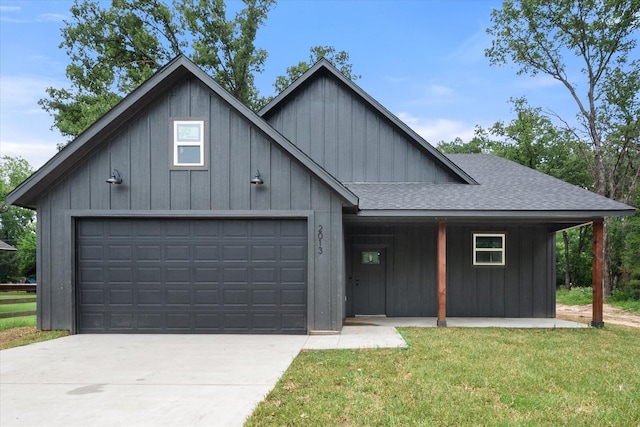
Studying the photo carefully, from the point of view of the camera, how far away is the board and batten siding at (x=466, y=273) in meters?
11.8

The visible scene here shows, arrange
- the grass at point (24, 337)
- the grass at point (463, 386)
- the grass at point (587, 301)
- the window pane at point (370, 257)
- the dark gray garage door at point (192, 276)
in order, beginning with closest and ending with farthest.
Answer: the grass at point (463, 386)
the grass at point (24, 337)
the dark gray garage door at point (192, 276)
the window pane at point (370, 257)
the grass at point (587, 301)

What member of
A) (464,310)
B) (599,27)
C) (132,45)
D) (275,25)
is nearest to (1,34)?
(132,45)

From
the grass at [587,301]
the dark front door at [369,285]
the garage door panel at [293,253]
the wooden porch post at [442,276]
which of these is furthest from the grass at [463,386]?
the grass at [587,301]

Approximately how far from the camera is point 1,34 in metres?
24.3

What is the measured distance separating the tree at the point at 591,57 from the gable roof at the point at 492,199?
40.9ft

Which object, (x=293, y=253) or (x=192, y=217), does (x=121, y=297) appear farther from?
(x=293, y=253)

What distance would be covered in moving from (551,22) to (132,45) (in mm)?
22314

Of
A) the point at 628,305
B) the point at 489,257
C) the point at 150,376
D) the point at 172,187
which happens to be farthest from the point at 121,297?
the point at 628,305

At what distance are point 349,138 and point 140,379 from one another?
833 centimetres

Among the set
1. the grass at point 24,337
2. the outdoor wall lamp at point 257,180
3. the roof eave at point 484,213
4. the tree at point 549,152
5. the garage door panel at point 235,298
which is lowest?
the grass at point 24,337

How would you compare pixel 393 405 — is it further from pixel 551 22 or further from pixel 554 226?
pixel 551 22

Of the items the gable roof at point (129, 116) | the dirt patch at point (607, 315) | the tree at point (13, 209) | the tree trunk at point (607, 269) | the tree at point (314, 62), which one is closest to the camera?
the gable roof at point (129, 116)

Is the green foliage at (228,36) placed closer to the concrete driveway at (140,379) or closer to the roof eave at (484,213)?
the roof eave at (484,213)

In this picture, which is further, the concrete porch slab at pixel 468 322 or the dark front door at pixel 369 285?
the dark front door at pixel 369 285
